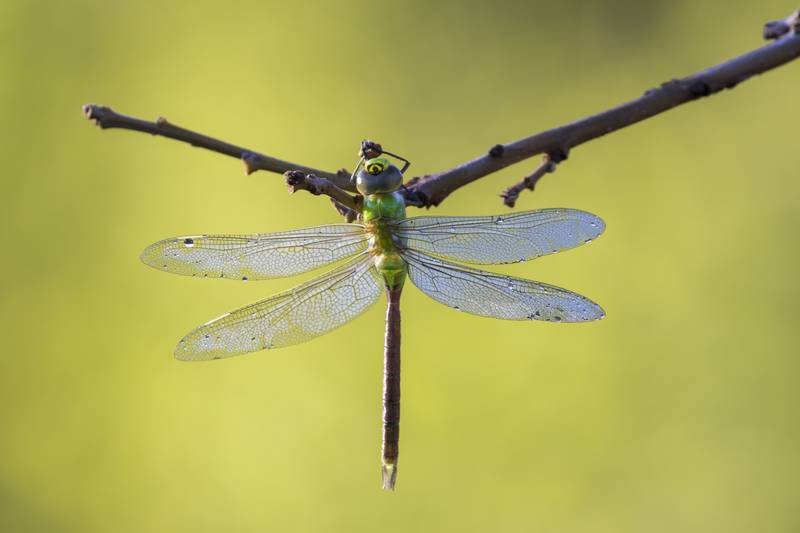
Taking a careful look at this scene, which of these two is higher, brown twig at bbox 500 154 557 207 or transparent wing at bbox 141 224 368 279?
brown twig at bbox 500 154 557 207

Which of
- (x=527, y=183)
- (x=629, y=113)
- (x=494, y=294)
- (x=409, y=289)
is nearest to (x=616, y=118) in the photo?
(x=629, y=113)

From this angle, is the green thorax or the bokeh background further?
the bokeh background

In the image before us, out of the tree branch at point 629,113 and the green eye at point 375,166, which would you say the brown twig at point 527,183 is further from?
the green eye at point 375,166

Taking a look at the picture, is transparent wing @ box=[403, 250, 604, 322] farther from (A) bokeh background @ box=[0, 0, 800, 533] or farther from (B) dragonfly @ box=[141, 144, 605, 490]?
(A) bokeh background @ box=[0, 0, 800, 533]

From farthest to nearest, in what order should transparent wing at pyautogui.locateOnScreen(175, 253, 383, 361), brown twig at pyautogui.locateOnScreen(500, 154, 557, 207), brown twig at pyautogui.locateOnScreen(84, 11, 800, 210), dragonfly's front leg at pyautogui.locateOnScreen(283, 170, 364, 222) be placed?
transparent wing at pyautogui.locateOnScreen(175, 253, 383, 361) < brown twig at pyautogui.locateOnScreen(500, 154, 557, 207) < brown twig at pyautogui.locateOnScreen(84, 11, 800, 210) < dragonfly's front leg at pyautogui.locateOnScreen(283, 170, 364, 222)

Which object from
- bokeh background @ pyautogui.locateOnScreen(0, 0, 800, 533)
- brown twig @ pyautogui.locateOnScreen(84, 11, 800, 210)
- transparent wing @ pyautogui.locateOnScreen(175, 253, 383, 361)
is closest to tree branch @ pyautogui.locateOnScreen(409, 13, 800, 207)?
brown twig @ pyautogui.locateOnScreen(84, 11, 800, 210)

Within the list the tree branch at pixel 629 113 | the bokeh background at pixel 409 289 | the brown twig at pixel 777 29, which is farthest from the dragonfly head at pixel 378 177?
the bokeh background at pixel 409 289

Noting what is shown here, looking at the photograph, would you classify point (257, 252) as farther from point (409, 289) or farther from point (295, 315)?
point (409, 289)

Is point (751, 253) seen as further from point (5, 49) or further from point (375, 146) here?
point (5, 49)
